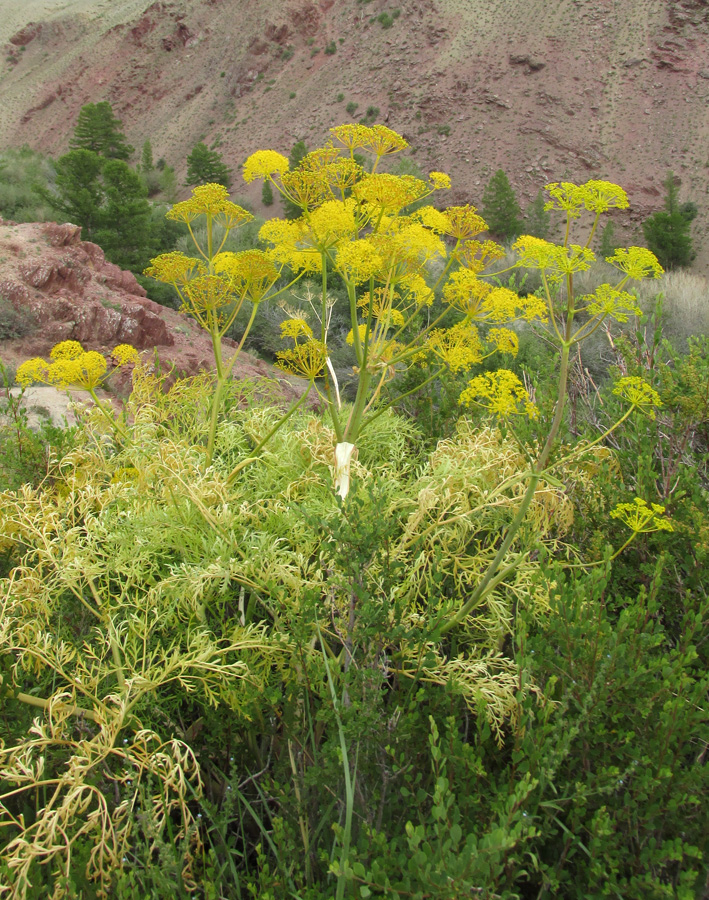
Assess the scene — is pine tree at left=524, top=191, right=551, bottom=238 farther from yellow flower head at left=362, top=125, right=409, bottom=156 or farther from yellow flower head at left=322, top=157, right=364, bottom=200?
yellow flower head at left=322, top=157, right=364, bottom=200

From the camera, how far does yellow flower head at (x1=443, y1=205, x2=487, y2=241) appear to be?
1929 millimetres

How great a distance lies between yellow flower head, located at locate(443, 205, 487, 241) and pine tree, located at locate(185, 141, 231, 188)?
126 feet

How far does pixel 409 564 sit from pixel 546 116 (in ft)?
135

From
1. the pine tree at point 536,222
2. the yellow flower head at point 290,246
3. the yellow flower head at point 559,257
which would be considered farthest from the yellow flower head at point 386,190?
the pine tree at point 536,222

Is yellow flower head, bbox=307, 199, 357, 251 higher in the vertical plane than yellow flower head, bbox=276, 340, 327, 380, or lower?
higher

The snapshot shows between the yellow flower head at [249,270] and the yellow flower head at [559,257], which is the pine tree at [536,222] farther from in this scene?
the yellow flower head at [559,257]

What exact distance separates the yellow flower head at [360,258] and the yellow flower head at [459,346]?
37 centimetres

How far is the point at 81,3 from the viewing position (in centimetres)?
6400

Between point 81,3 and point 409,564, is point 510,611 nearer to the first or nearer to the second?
point 409,564

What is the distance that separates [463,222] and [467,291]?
0.88 feet

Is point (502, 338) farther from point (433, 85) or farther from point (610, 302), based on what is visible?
point (433, 85)

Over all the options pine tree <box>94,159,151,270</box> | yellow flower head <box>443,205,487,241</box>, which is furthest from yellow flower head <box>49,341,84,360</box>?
pine tree <box>94,159,151,270</box>

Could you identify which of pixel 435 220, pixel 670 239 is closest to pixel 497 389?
pixel 435 220

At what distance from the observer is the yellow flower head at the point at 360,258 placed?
1.66 m
